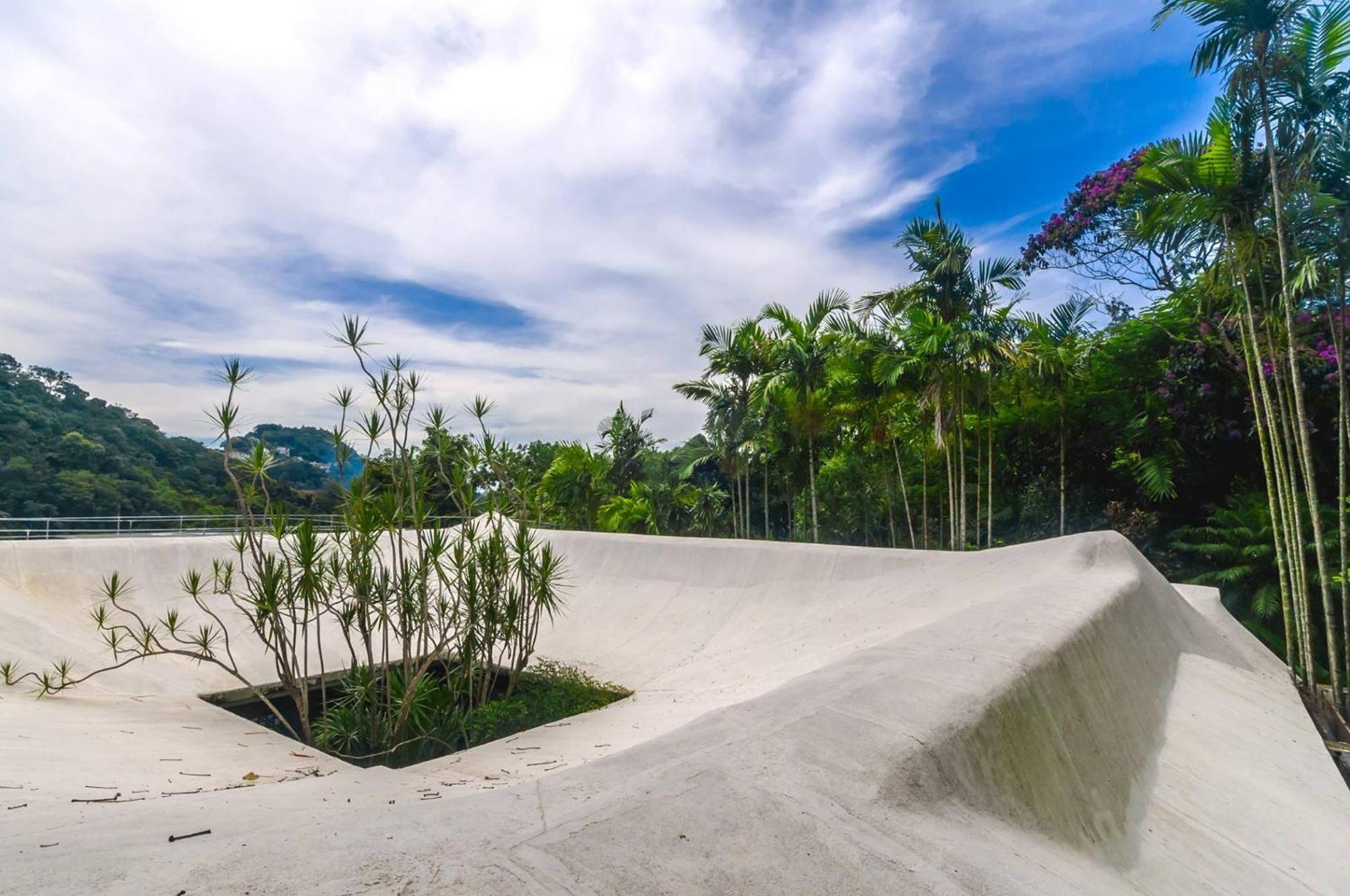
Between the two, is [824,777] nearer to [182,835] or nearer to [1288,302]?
[182,835]

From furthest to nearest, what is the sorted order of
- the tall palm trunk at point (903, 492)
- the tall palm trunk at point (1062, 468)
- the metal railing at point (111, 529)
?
the tall palm trunk at point (903, 492), the tall palm trunk at point (1062, 468), the metal railing at point (111, 529)

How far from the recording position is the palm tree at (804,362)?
13.9m

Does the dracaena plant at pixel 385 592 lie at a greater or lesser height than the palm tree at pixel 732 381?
lesser

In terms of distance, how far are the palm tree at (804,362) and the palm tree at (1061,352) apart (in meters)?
3.52

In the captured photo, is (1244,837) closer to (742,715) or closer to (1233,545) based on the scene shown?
(742,715)

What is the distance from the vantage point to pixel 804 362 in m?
13.8

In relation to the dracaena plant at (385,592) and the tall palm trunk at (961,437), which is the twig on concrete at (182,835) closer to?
the dracaena plant at (385,592)

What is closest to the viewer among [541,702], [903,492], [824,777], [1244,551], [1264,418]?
[824,777]

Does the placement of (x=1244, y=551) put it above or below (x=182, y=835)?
above

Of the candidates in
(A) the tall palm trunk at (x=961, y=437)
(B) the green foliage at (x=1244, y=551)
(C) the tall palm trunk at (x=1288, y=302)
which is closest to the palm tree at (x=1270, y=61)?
(C) the tall palm trunk at (x=1288, y=302)

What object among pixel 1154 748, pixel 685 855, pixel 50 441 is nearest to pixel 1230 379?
pixel 1154 748

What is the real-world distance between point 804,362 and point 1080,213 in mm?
8336

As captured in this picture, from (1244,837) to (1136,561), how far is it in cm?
472

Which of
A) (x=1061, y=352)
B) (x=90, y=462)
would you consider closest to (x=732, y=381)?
(x=1061, y=352)
